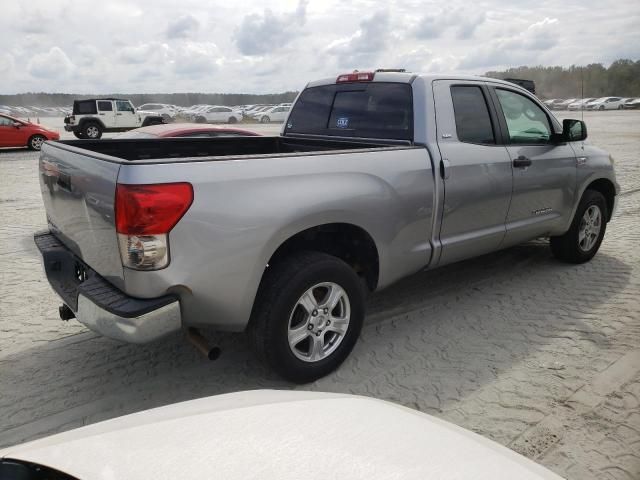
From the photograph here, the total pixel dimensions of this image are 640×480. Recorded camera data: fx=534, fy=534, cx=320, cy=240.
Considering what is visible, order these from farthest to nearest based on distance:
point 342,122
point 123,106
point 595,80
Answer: point 595,80 → point 123,106 → point 342,122

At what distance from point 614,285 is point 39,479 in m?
4.92

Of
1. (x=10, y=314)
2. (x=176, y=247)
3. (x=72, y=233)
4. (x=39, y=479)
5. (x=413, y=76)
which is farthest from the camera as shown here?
(x=10, y=314)

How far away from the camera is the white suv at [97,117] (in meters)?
24.6

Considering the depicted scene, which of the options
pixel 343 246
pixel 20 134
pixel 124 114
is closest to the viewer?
pixel 343 246

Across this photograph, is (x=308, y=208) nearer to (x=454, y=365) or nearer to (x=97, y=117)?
(x=454, y=365)

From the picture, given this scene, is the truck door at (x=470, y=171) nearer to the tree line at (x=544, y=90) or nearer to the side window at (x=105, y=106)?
the side window at (x=105, y=106)

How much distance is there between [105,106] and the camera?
25.2 meters

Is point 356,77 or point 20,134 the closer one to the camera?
point 356,77

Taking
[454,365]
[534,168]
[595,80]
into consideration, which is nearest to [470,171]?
[534,168]

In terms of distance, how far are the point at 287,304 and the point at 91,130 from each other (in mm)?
24837

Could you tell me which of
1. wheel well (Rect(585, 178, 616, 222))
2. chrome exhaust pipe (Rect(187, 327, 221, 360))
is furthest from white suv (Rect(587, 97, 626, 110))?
chrome exhaust pipe (Rect(187, 327, 221, 360))

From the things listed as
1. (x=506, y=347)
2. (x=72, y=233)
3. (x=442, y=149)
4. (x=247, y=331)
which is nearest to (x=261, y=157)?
(x=247, y=331)

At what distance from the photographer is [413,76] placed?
399cm

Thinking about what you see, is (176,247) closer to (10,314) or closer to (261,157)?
(261,157)
